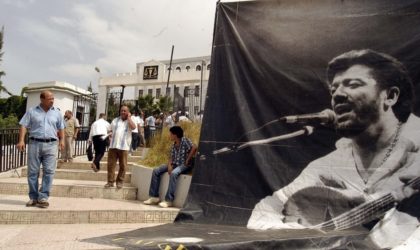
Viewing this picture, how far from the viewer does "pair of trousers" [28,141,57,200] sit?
18.2ft

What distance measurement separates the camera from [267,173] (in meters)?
4.68

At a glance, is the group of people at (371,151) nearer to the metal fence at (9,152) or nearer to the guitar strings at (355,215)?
the guitar strings at (355,215)

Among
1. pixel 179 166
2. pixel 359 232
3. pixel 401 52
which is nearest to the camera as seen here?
pixel 359 232

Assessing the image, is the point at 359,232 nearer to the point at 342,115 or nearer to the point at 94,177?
the point at 342,115

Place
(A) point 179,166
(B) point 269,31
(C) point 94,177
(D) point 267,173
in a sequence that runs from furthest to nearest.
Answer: (C) point 94,177
(A) point 179,166
(B) point 269,31
(D) point 267,173

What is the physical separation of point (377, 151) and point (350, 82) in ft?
2.76

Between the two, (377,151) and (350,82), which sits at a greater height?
(350,82)

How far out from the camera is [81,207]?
5.63 m

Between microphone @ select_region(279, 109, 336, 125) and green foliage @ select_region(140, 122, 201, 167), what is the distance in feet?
11.2

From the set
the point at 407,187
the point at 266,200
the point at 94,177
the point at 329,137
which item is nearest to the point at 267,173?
the point at 266,200

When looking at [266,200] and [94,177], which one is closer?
[266,200]

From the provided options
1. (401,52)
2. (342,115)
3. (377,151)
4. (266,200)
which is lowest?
(266,200)

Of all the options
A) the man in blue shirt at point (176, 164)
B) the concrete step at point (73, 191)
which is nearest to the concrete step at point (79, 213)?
the man in blue shirt at point (176, 164)

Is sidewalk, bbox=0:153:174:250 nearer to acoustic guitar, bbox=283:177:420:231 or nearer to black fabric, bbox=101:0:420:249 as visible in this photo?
black fabric, bbox=101:0:420:249
